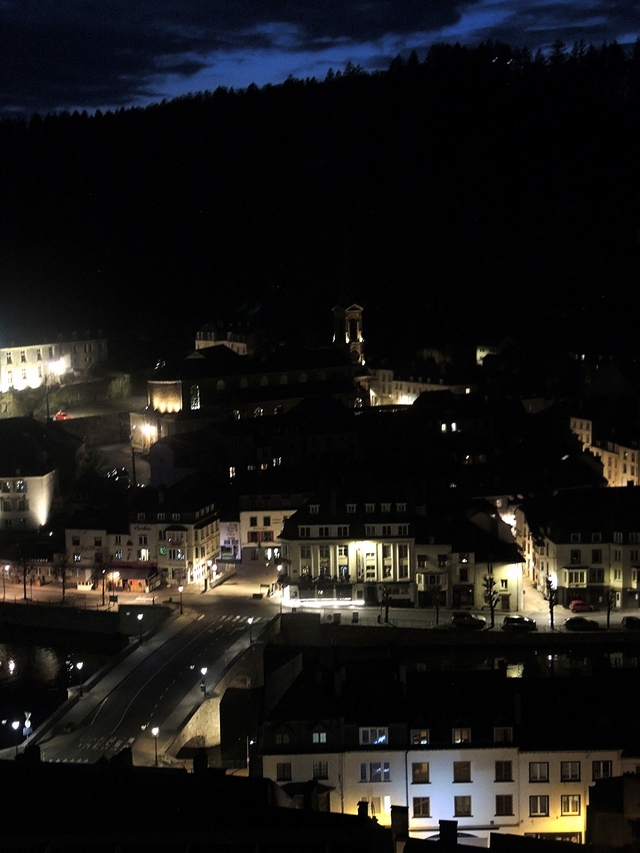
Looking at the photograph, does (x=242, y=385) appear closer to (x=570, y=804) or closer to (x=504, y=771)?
(x=504, y=771)

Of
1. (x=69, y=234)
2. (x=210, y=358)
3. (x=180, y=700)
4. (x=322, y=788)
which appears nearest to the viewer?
(x=322, y=788)

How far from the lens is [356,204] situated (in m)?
80.0

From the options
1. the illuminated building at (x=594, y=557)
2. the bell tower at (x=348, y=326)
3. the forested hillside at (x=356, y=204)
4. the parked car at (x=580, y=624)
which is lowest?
the parked car at (x=580, y=624)

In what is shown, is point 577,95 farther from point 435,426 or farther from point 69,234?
point 435,426

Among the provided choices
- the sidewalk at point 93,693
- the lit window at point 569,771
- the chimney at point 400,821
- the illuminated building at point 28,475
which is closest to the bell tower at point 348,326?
the illuminated building at point 28,475

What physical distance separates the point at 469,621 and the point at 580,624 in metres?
2.22

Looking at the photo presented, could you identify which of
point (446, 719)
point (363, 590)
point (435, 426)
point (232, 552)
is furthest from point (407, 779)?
point (435, 426)

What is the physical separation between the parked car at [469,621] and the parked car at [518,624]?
1.44 ft

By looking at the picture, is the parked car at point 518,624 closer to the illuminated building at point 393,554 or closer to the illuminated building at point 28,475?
the illuminated building at point 393,554

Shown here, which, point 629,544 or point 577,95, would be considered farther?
point 577,95

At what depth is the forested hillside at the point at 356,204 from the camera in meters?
67.2

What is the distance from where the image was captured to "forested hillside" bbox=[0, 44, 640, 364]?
220ft

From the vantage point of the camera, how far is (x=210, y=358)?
4656 cm

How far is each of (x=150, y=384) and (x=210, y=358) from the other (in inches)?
129
